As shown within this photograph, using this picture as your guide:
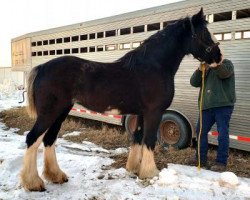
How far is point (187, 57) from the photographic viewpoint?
22.6ft

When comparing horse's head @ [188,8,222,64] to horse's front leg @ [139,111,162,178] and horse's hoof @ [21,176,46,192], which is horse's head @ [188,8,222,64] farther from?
horse's hoof @ [21,176,46,192]

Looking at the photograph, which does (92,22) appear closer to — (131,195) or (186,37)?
(186,37)

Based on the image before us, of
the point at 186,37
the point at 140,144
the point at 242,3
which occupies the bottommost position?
the point at 140,144

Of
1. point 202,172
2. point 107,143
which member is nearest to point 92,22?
point 107,143

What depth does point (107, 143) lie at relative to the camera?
7875 millimetres

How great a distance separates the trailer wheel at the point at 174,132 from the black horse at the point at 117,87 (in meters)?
2.40

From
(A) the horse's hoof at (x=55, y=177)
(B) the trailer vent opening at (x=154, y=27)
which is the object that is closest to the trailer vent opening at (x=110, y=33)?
(B) the trailer vent opening at (x=154, y=27)

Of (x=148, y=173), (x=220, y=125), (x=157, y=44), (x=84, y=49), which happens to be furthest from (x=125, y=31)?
(x=148, y=173)

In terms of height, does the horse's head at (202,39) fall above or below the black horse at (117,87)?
above

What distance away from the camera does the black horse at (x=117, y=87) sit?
4109 millimetres

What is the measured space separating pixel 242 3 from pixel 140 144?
343 centimetres

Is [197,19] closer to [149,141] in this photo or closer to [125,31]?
[149,141]

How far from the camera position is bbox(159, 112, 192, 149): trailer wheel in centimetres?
693

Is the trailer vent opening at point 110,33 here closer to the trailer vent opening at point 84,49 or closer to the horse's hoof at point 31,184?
the trailer vent opening at point 84,49
